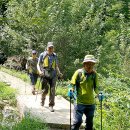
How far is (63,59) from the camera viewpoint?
23.3 m

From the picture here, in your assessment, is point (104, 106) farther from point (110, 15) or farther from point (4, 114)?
point (110, 15)

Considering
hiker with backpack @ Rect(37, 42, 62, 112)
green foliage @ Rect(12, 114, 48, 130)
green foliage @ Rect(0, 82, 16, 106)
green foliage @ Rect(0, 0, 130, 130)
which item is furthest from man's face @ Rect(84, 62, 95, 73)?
green foliage @ Rect(0, 0, 130, 130)

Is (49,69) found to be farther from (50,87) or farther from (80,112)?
(80,112)

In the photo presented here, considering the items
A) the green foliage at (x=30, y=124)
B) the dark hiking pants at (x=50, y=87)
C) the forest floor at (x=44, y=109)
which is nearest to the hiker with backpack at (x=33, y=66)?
the forest floor at (x=44, y=109)

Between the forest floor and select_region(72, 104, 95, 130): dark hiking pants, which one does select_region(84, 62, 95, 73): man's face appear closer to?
select_region(72, 104, 95, 130): dark hiking pants

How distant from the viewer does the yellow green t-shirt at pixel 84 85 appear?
9.32 m

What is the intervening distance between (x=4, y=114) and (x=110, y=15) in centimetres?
1637

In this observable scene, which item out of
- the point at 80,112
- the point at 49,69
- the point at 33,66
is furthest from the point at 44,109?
the point at 80,112

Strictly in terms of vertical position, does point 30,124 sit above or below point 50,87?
below

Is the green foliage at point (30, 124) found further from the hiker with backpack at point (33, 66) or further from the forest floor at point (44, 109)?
the hiker with backpack at point (33, 66)

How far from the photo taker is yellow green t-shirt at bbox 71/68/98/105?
30.6 feet

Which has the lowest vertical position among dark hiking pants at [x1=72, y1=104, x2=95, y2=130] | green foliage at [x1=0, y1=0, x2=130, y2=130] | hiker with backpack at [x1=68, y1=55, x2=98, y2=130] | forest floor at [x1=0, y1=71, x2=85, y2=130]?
forest floor at [x1=0, y1=71, x2=85, y2=130]

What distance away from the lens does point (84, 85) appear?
9375 millimetres

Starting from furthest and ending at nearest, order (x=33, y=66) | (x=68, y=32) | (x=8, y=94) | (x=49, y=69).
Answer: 1. (x=68, y=32)
2. (x=33, y=66)
3. (x=8, y=94)
4. (x=49, y=69)
